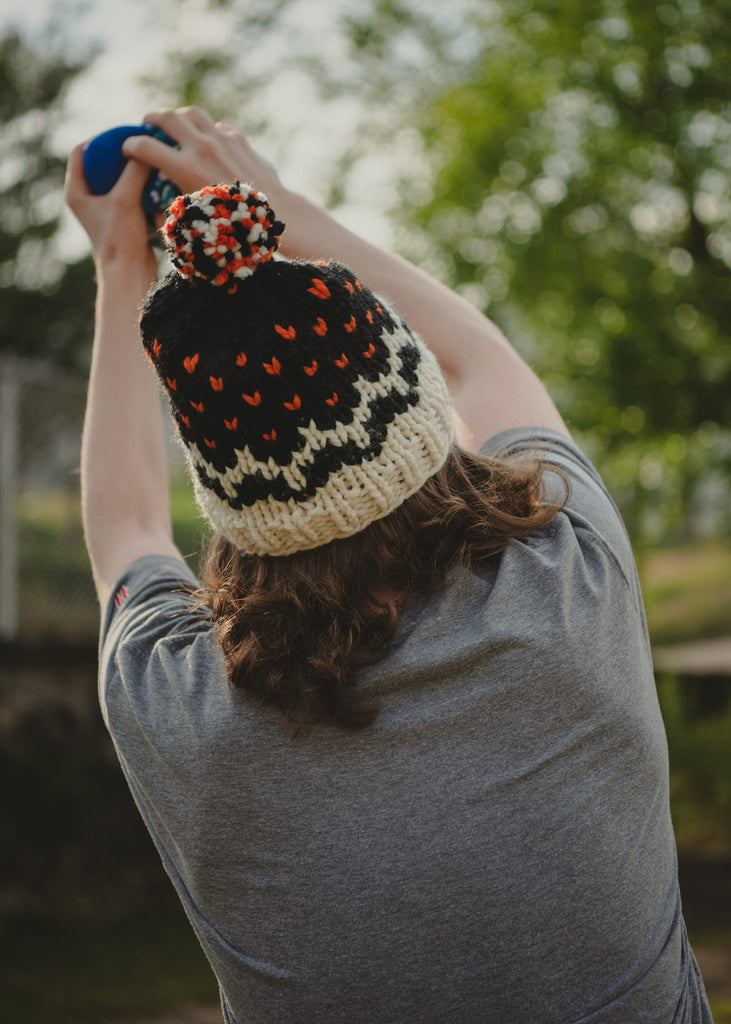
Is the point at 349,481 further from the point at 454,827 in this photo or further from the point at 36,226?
the point at 36,226

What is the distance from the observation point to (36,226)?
9516 mm

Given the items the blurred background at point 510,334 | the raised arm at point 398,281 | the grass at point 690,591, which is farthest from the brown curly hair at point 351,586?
the grass at point 690,591

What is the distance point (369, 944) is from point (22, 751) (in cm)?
495

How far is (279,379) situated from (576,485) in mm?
467

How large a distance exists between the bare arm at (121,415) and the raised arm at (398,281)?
Result: 16 cm

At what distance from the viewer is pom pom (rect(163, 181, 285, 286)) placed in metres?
1.07

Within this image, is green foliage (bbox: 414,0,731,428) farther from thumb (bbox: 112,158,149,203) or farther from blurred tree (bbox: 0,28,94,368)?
thumb (bbox: 112,158,149,203)

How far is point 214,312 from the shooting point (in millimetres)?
1120

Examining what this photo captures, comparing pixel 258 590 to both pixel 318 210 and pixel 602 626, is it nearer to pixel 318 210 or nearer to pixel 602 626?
pixel 602 626

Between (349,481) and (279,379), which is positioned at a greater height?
(279,379)

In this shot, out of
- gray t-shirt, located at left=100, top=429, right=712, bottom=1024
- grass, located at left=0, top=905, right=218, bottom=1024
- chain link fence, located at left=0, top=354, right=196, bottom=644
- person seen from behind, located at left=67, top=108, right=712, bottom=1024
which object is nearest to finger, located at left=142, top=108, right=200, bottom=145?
person seen from behind, located at left=67, top=108, right=712, bottom=1024

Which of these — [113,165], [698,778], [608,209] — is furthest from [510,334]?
[113,165]

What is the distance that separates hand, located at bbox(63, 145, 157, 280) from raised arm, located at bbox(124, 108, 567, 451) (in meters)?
0.10

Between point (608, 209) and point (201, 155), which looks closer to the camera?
point (201, 155)
